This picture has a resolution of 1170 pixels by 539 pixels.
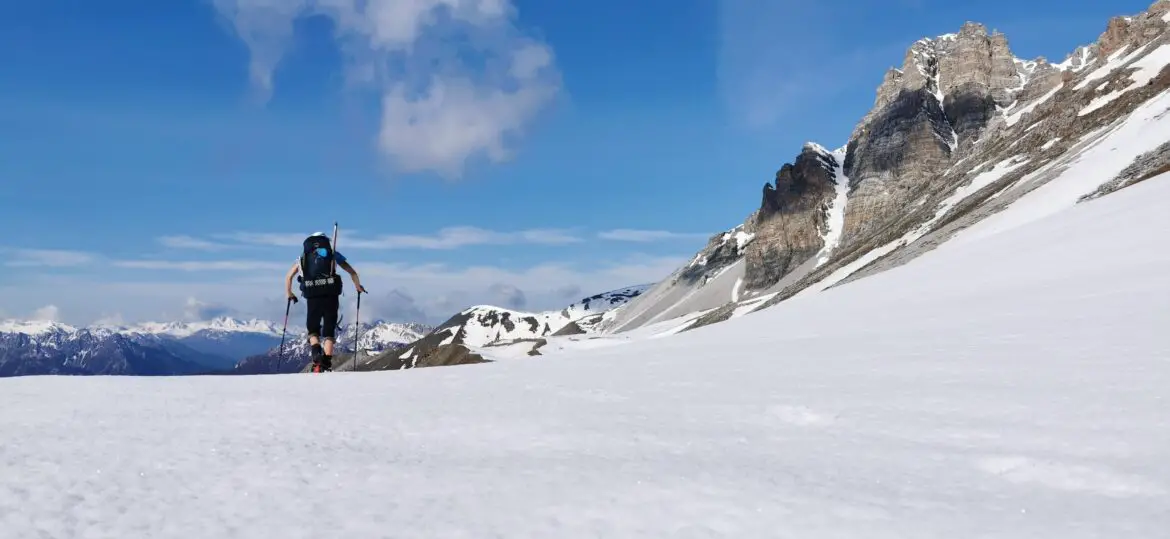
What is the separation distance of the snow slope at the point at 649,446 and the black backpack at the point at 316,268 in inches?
238

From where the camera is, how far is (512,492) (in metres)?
4.77

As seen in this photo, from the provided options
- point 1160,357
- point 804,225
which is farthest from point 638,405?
point 804,225

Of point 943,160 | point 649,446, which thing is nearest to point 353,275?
point 649,446

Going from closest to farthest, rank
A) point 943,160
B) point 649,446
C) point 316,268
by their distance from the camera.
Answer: point 649,446
point 316,268
point 943,160

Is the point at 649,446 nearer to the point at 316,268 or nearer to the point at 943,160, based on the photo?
the point at 316,268

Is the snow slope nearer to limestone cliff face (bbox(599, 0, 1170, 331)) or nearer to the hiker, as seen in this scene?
the hiker

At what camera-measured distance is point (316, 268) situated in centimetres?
1598

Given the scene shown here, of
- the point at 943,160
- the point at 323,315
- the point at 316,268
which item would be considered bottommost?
the point at 323,315

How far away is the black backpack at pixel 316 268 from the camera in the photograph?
1595 cm

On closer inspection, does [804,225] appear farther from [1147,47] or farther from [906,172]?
[1147,47]

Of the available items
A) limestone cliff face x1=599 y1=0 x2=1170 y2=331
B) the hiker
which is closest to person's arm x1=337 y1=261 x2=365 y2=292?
the hiker

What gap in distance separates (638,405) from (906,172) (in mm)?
198354

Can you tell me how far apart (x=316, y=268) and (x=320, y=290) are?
0.49m

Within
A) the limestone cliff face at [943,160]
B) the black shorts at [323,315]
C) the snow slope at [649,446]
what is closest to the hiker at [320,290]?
the black shorts at [323,315]
